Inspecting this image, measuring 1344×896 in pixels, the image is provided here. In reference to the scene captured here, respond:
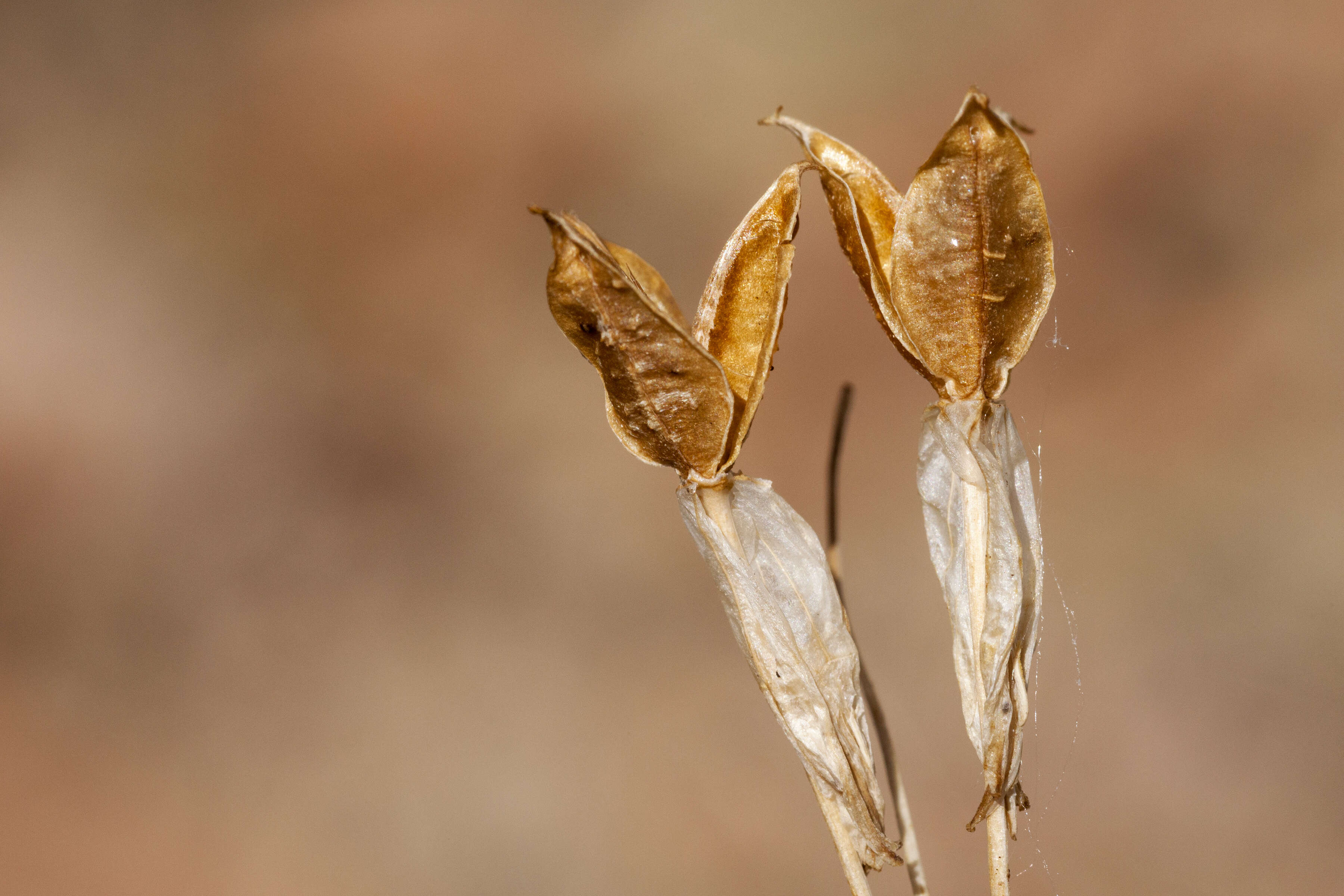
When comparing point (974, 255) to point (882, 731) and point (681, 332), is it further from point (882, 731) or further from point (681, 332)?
point (882, 731)

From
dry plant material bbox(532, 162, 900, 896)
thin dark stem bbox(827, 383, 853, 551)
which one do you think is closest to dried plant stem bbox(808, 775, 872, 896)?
dry plant material bbox(532, 162, 900, 896)

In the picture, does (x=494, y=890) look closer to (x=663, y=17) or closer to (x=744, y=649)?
(x=744, y=649)

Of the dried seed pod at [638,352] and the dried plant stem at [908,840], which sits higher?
the dried seed pod at [638,352]

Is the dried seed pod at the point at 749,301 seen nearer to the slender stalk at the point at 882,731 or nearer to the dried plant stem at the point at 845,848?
the slender stalk at the point at 882,731

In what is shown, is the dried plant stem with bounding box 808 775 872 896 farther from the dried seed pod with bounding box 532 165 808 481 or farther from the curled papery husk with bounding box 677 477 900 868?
the dried seed pod with bounding box 532 165 808 481

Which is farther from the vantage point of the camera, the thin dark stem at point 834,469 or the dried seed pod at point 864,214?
the thin dark stem at point 834,469

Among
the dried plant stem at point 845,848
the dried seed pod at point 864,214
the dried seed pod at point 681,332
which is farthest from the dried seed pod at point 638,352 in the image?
the dried plant stem at point 845,848

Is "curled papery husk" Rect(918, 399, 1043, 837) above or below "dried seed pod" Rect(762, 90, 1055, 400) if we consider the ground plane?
below

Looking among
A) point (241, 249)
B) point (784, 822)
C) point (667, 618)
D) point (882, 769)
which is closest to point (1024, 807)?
point (882, 769)
